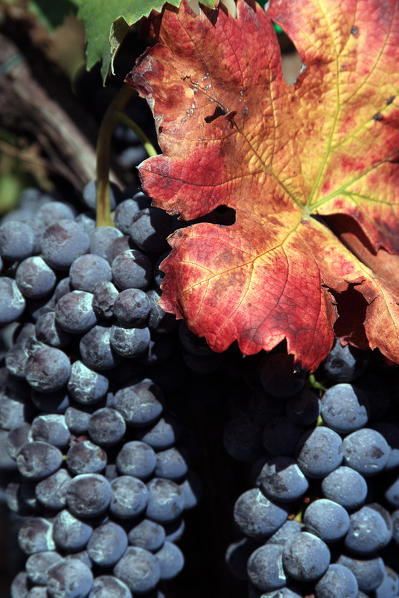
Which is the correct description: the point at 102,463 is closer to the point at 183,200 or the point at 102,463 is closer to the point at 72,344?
the point at 72,344

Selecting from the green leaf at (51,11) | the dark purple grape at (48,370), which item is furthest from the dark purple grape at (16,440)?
the green leaf at (51,11)

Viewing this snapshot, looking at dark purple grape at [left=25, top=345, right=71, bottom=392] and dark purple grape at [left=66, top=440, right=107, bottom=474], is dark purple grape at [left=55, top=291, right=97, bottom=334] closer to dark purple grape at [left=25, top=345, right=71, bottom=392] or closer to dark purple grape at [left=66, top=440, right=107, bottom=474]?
dark purple grape at [left=25, top=345, right=71, bottom=392]

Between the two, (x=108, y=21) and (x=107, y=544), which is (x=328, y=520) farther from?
(x=108, y=21)

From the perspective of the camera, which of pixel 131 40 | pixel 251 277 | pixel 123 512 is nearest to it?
pixel 251 277

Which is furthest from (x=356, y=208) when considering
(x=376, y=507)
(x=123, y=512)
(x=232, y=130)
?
(x=123, y=512)

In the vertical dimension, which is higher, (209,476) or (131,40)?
(131,40)

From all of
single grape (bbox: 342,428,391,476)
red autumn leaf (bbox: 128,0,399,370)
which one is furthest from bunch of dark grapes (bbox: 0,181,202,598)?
single grape (bbox: 342,428,391,476)

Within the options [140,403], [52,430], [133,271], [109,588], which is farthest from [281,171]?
[109,588]
